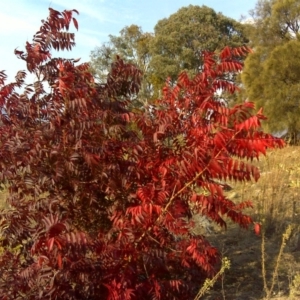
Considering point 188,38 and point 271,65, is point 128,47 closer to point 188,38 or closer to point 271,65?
point 188,38

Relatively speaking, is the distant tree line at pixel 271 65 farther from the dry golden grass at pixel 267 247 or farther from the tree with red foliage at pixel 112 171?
the tree with red foliage at pixel 112 171

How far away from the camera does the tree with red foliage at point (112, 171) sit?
3248mm

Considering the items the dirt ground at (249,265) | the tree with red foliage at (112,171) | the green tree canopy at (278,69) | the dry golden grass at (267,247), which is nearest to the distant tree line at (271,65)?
the green tree canopy at (278,69)

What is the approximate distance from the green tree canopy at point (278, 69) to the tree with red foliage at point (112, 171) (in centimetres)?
1381

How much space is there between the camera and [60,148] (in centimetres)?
333

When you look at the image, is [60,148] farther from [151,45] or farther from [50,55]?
[151,45]

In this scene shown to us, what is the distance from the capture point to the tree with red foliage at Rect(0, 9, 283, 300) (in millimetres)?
3248

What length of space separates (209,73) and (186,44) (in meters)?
33.5

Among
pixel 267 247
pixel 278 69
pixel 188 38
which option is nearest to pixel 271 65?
pixel 278 69

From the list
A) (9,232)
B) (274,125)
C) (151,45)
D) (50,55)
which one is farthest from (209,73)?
(151,45)

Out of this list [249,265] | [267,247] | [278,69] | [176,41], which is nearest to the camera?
[249,265]

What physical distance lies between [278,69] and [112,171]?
16225 mm

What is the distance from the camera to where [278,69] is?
18719 millimetres

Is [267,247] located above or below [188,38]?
below
